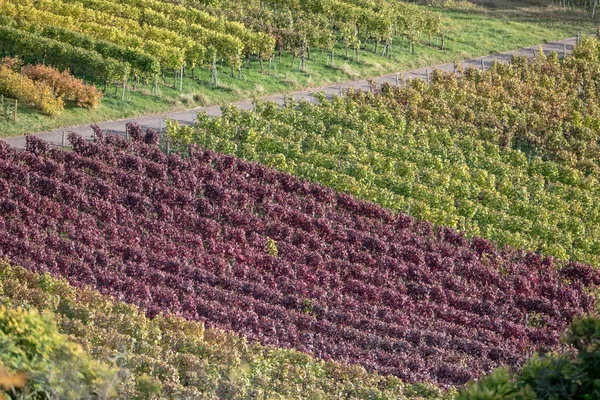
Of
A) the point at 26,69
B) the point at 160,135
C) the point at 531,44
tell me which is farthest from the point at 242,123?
the point at 531,44

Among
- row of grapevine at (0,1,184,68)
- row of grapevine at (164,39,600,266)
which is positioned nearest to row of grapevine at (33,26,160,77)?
row of grapevine at (0,1,184,68)

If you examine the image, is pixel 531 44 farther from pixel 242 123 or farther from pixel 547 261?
pixel 547 261

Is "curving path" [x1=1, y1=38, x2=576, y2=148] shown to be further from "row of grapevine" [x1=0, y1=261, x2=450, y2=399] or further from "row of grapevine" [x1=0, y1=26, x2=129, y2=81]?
"row of grapevine" [x1=0, y1=261, x2=450, y2=399]

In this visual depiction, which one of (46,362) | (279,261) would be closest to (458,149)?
(279,261)

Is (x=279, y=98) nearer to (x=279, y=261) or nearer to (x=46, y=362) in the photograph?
(x=279, y=261)

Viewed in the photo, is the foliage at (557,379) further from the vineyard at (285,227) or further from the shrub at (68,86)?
Answer: the shrub at (68,86)
